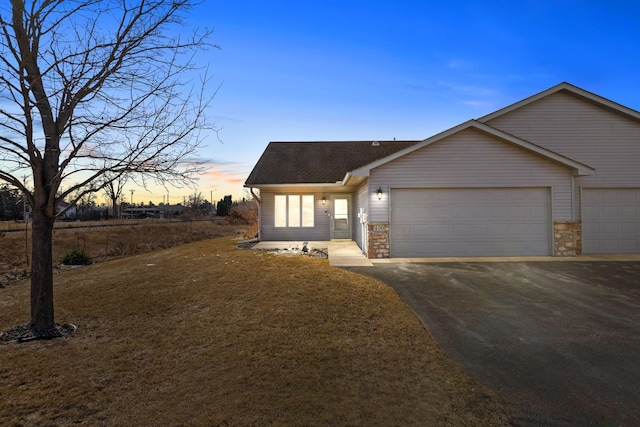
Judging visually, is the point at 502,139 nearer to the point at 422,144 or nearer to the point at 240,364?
the point at 422,144

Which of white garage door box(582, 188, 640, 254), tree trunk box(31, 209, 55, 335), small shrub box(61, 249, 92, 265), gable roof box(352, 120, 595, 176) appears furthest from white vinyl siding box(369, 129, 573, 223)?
small shrub box(61, 249, 92, 265)

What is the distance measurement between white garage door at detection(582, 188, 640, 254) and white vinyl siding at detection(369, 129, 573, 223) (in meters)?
1.75

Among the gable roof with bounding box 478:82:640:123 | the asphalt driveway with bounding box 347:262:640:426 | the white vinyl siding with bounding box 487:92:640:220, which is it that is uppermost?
the gable roof with bounding box 478:82:640:123

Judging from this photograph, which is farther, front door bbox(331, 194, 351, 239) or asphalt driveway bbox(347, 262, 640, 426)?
front door bbox(331, 194, 351, 239)

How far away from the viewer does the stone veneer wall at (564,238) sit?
1018 centimetres

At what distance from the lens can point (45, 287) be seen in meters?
4.47

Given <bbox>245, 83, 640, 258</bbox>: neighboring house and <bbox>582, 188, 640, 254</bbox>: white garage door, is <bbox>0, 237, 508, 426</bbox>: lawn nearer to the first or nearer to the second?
<bbox>245, 83, 640, 258</bbox>: neighboring house

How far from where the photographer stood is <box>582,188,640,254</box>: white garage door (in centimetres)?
1105

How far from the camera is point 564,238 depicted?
10234 mm

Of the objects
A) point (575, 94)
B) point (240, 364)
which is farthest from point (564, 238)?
point (240, 364)

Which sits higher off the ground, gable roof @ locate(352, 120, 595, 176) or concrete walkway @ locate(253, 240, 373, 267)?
gable roof @ locate(352, 120, 595, 176)

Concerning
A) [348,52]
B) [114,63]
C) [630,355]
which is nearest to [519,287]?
[630,355]

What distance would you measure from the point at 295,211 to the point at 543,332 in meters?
12.2

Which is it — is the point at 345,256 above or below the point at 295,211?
below
